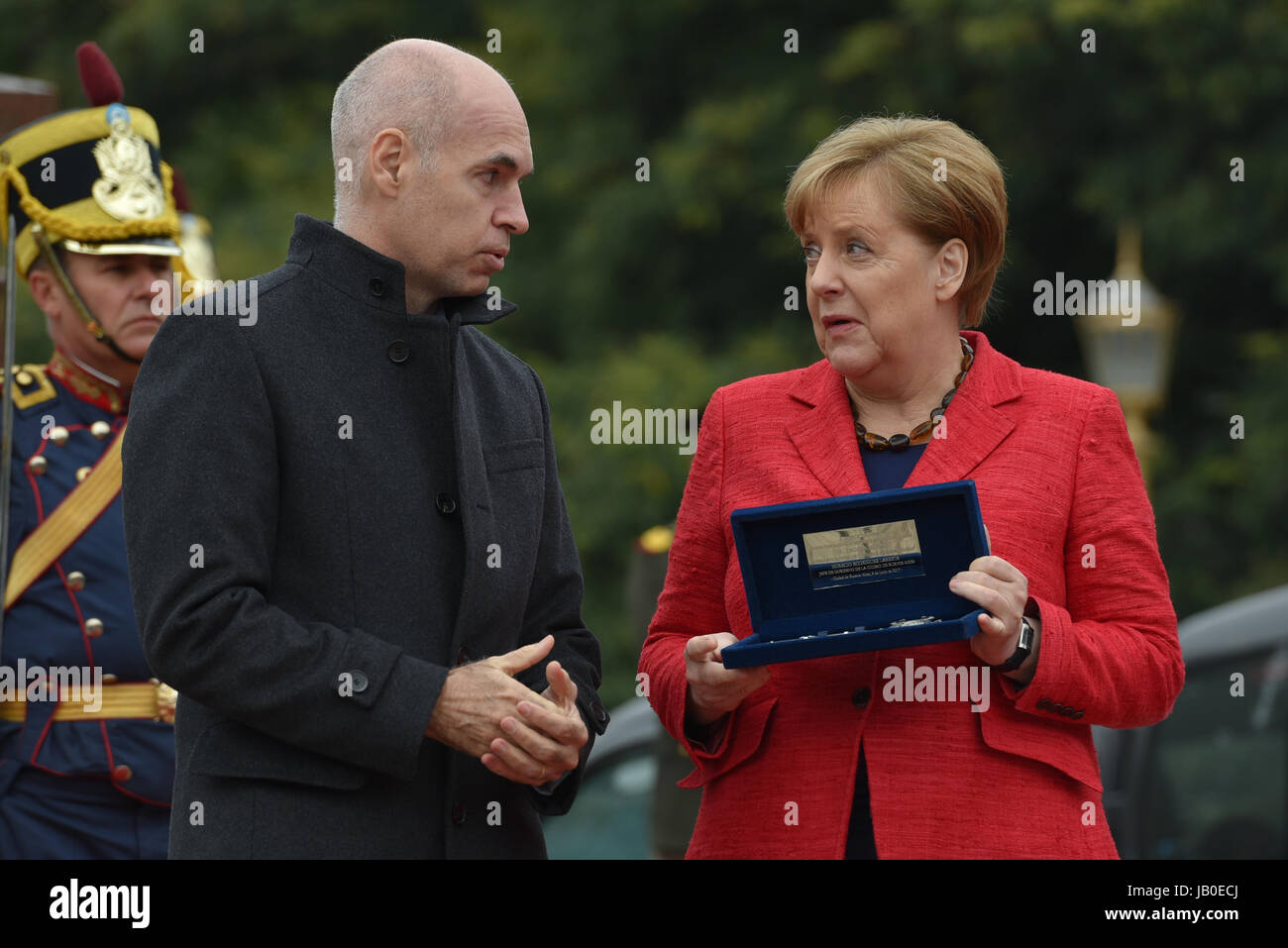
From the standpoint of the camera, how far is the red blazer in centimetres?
329

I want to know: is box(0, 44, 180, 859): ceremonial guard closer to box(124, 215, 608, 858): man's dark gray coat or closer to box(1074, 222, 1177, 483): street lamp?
box(124, 215, 608, 858): man's dark gray coat

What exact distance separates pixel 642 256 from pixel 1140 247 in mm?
3649

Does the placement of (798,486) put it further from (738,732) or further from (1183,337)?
(1183,337)

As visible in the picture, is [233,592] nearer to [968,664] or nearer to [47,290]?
[968,664]

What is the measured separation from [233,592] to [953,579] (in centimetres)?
106

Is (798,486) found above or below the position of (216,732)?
above

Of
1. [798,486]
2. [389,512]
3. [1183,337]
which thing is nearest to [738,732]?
[798,486]

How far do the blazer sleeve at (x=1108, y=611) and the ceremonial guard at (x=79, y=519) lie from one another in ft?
5.95

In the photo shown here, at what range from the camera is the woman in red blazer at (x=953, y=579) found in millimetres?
3295

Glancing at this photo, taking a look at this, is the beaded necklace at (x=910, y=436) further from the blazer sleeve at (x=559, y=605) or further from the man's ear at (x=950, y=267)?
the blazer sleeve at (x=559, y=605)

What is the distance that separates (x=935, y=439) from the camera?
349 centimetres

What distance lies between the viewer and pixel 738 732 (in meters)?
3.50

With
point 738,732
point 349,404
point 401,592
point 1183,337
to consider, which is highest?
point 1183,337
